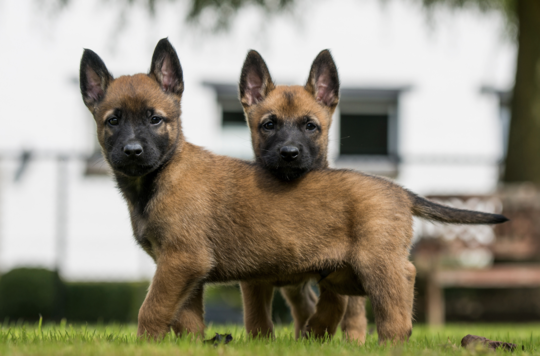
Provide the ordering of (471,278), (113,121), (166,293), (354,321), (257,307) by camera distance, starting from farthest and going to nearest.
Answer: (471,278), (354,321), (257,307), (113,121), (166,293)

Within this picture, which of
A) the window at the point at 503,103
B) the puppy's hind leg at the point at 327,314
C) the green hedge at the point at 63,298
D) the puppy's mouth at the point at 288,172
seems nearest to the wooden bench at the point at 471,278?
the green hedge at the point at 63,298

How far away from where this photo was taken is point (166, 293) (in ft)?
13.0

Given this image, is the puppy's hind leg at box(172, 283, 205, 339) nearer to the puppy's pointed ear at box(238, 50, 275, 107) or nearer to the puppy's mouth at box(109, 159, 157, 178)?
the puppy's mouth at box(109, 159, 157, 178)

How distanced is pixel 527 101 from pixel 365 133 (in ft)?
17.7

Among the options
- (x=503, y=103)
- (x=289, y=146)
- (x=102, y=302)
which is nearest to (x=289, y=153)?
(x=289, y=146)

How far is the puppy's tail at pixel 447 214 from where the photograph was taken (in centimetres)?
432

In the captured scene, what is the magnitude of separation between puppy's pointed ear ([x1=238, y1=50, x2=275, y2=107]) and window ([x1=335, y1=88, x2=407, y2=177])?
1157cm

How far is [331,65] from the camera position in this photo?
5234mm

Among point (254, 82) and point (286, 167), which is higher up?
point (254, 82)

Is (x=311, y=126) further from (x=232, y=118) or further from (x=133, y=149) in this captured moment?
(x=232, y=118)

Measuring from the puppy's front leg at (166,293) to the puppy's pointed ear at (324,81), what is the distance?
2.04m

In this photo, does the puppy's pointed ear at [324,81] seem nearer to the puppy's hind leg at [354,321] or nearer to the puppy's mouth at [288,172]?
the puppy's mouth at [288,172]

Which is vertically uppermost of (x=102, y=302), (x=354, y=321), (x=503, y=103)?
(x=503, y=103)

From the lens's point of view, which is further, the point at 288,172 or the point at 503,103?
the point at 503,103
